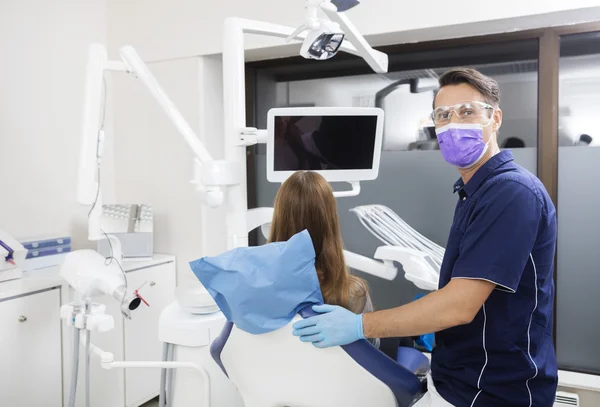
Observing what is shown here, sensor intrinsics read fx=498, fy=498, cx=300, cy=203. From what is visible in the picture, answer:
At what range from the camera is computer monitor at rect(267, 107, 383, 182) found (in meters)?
1.77

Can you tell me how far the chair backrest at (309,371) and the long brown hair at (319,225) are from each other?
0.86 feet

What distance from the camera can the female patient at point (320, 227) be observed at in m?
1.45

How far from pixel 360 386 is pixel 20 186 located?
7.19 ft

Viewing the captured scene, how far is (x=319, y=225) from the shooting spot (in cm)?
146

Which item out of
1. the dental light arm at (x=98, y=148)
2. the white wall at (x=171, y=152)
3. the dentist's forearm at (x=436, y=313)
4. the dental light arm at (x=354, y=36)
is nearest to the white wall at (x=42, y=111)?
the white wall at (x=171, y=152)

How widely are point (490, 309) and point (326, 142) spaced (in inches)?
36.2

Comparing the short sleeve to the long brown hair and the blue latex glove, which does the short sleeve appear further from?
the long brown hair

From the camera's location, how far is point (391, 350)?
164cm

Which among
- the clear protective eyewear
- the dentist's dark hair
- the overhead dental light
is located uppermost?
the overhead dental light

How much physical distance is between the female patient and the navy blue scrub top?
0.32 meters

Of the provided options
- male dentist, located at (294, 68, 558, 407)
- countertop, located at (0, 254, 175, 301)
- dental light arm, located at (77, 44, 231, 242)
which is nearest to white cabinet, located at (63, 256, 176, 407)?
countertop, located at (0, 254, 175, 301)

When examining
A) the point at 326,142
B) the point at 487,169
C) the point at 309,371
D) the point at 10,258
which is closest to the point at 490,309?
the point at 487,169

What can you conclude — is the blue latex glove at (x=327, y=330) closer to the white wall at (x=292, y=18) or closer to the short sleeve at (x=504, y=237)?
the short sleeve at (x=504, y=237)

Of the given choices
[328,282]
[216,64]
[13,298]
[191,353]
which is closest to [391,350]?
[328,282]
